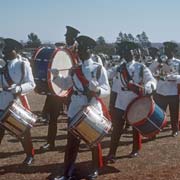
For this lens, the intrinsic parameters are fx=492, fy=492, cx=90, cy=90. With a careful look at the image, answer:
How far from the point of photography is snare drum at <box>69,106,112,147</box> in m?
6.32

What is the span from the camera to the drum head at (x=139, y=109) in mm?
7402

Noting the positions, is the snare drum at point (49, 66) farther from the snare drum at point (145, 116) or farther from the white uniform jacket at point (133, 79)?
the snare drum at point (145, 116)

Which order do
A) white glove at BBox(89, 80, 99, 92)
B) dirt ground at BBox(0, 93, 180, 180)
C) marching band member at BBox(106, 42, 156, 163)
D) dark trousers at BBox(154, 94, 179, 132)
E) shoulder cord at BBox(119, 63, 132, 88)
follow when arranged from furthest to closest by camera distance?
dark trousers at BBox(154, 94, 179, 132)
shoulder cord at BBox(119, 63, 132, 88)
marching band member at BBox(106, 42, 156, 163)
dirt ground at BBox(0, 93, 180, 180)
white glove at BBox(89, 80, 99, 92)

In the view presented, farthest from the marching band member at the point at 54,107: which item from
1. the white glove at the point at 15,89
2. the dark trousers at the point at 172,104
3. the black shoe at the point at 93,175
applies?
the dark trousers at the point at 172,104

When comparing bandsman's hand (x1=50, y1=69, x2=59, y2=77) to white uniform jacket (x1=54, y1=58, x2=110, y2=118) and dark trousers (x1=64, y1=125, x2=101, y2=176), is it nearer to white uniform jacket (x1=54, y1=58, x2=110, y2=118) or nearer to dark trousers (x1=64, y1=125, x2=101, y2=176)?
white uniform jacket (x1=54, y1=58, x2=110, y2=118)

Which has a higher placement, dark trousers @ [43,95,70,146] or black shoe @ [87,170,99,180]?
dark trousers @ [43,95,70,146]

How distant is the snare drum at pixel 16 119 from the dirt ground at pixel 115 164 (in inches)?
28.0

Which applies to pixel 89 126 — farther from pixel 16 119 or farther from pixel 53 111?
pixel 53 111

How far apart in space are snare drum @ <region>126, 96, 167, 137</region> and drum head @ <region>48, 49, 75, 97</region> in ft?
3.50

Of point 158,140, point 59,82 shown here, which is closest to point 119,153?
point 158,140

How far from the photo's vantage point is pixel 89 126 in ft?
20.8

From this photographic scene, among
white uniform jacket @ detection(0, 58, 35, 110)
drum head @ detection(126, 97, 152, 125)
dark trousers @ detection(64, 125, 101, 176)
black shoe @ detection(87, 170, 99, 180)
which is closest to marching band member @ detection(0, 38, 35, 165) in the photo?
white uniform jacket @ detection(0, 58, 35, 110)

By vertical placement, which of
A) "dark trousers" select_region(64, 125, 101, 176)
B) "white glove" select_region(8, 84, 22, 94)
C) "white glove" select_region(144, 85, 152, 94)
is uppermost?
"white glove" select_region(8, 84, 22, 94)

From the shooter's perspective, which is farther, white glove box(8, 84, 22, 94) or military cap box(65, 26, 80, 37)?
military cap box(65, 26, 80, 37)
